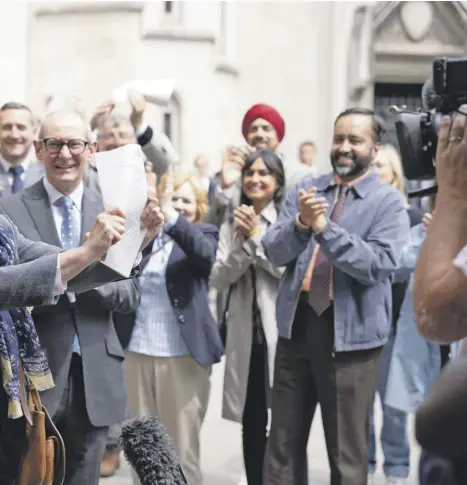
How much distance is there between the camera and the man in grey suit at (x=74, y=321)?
3916 mm

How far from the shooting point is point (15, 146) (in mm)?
6320

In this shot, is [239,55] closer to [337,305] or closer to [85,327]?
[337,305]

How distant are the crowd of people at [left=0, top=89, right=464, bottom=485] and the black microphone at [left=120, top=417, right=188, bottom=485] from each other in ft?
2.52

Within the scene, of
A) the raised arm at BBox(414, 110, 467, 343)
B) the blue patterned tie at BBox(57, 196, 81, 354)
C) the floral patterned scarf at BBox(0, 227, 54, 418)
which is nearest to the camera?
the raised arm at BBox(414, 110, 467, 343)

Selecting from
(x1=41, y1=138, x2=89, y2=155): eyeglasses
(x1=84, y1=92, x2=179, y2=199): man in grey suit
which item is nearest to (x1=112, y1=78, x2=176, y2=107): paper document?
(x1=84, y1=92, x2=179, y2=199): man in grey suit

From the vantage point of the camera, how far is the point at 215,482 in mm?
5984

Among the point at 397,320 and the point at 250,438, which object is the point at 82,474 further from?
the point at 397,320

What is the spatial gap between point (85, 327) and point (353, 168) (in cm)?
151

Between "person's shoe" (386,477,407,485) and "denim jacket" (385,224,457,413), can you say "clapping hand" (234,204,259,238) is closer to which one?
"denim jacket" (385,224,457,413)

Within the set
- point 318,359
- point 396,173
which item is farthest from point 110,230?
point 396,173

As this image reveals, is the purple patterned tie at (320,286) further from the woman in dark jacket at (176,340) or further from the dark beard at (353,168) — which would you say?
the woman in dark jacket at (176,340)

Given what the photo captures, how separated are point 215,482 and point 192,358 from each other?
108 centimetres

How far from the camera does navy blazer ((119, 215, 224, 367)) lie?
512 centimetres

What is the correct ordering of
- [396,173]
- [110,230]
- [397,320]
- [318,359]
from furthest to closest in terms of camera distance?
[396,173] < [397,320] < [318,359] < [110,230]
